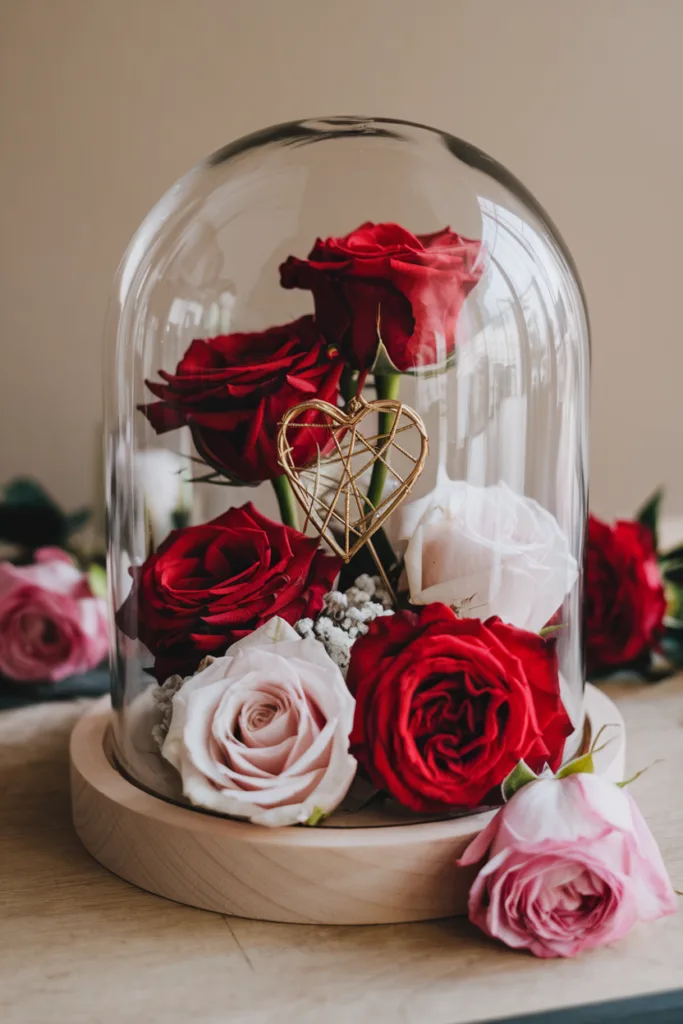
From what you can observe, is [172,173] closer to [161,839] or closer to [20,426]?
[20,426]

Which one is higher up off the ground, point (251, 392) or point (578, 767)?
point (251, 392)

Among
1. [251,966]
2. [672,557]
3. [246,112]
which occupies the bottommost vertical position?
→ [251,966]

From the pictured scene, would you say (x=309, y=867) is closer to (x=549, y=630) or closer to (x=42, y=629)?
(x=549, y=630)

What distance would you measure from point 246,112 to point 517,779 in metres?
0.99

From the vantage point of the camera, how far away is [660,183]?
1359 mm

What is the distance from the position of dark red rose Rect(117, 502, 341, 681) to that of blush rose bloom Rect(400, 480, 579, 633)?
49 mm

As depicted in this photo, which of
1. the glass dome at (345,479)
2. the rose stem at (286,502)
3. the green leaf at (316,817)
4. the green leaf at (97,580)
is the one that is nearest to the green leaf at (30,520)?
the green leaf at (97,580)

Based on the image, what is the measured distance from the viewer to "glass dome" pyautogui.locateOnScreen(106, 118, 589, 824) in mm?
457

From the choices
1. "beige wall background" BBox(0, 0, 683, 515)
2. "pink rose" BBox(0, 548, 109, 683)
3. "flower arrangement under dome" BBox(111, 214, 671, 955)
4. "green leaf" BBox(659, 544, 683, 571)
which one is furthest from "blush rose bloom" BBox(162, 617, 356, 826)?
"beige wall background" BBox(0, 0, 683, 515)

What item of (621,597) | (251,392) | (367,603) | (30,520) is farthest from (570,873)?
(30,520)

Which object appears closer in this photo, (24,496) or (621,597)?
(621,597)

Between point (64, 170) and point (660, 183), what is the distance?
0.79 m

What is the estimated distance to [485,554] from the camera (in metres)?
0.53

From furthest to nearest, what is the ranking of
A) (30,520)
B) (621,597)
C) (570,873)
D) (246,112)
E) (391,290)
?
(246,112) < (30,520) < (621,597) < (391,290) < (570,873)
